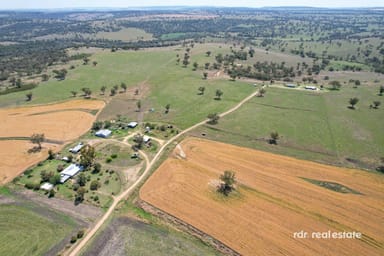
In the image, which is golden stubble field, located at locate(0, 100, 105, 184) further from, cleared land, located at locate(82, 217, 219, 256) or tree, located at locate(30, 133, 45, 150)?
cleared land, located at locate(82, 217, 219, 256)

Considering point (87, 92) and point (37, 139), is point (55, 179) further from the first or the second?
point (87, 92)

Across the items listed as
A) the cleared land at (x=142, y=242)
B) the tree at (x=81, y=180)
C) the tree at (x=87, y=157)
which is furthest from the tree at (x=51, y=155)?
the cleared land at (x=142, y=242)

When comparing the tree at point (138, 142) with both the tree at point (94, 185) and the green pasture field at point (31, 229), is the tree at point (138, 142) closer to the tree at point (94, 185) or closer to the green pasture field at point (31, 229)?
the tree at point (94, 185)

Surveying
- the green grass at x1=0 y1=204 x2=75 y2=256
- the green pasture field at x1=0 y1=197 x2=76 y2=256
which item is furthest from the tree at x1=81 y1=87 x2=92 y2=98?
the green grass at x1=0 y1=204 x2=75 y2=256

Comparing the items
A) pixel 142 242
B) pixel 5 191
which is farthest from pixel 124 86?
pixel 142 242

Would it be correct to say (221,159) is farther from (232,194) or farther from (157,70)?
(157,70)

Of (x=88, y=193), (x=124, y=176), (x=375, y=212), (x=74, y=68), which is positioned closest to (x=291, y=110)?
(x=375, y=212)
